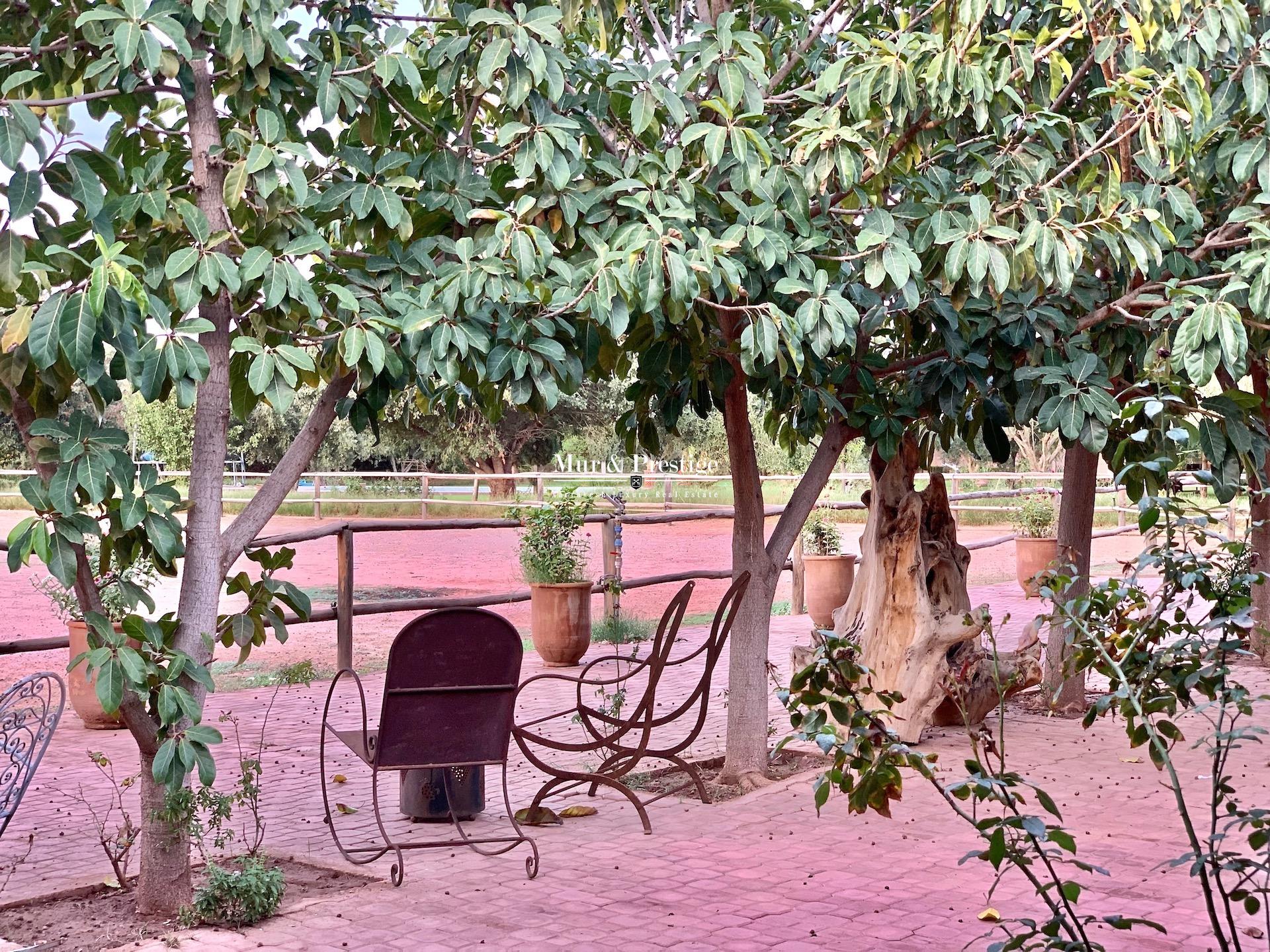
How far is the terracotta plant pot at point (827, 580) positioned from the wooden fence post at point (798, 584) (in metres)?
0.20

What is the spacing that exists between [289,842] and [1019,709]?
4.30 metres

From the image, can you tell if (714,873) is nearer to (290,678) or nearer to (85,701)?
(85,701)

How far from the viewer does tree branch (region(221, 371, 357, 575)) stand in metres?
3.86

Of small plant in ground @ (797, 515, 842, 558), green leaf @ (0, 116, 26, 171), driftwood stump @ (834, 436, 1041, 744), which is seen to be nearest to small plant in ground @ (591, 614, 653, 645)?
small plant in ground @ (797, 515, 842, 558)

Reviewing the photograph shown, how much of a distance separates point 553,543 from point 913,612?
3972 millimetres

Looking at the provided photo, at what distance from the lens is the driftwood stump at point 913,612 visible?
6.00 metres

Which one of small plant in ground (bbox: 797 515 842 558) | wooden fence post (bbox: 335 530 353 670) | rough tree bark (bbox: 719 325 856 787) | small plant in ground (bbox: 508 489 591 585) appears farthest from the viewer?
small plant in ground (bbox: 797 515 842 558)

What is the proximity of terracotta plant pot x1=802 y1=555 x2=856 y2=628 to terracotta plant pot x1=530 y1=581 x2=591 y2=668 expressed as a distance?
3.04 m

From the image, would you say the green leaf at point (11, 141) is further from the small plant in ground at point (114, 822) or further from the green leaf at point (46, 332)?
the small plant in ground at point (114, 822)

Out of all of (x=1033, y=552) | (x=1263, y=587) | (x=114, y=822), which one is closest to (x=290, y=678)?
(x=114, y=822)

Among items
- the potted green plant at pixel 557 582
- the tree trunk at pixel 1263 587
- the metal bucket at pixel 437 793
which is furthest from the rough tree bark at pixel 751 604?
the tree trunk at pixel 1263 587

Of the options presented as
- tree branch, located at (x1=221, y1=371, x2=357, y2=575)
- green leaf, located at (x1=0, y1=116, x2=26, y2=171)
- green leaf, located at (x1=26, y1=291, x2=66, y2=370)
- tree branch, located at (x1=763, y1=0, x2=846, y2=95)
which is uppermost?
tree branch, located at (x1=763, y1=0, x2=846, y2=95)

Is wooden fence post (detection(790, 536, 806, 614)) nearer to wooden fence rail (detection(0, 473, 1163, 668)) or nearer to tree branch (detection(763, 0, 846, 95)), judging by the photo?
wooden fence rail (detection(0, 473, 1163, 668))

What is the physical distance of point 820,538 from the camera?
12.0 m
